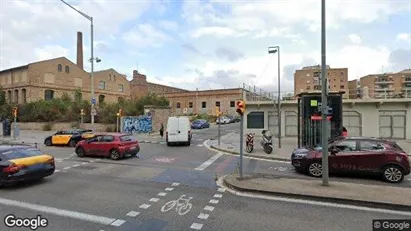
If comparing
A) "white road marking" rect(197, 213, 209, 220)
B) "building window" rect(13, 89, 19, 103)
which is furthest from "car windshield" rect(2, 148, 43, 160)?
"building window" rect(13, 89, 19, 103)

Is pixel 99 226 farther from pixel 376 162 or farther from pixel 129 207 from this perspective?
pixel 376 162

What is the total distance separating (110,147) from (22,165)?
253 inches

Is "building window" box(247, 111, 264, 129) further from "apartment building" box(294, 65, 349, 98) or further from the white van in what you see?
"apartment building" box(294, 65, 349, 98)

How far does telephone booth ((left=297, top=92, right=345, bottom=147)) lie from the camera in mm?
16609

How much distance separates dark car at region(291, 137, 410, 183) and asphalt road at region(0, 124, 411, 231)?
146 inches

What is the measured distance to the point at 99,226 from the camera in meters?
6.02

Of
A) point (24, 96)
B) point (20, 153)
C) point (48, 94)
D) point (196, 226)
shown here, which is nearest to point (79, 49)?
point (48, 94)

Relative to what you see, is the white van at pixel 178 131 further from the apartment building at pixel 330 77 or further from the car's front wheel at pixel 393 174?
the apartment building at pixel 330 77

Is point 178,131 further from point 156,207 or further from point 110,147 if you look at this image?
point 156,207

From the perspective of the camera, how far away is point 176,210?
23.0ft

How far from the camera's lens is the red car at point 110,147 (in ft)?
50.7

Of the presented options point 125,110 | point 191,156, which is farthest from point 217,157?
point 125,110

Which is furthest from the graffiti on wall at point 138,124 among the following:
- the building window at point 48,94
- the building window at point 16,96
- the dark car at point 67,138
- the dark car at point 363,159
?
the building window at point 16,96

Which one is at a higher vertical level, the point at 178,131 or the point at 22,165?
the point at 178,131
